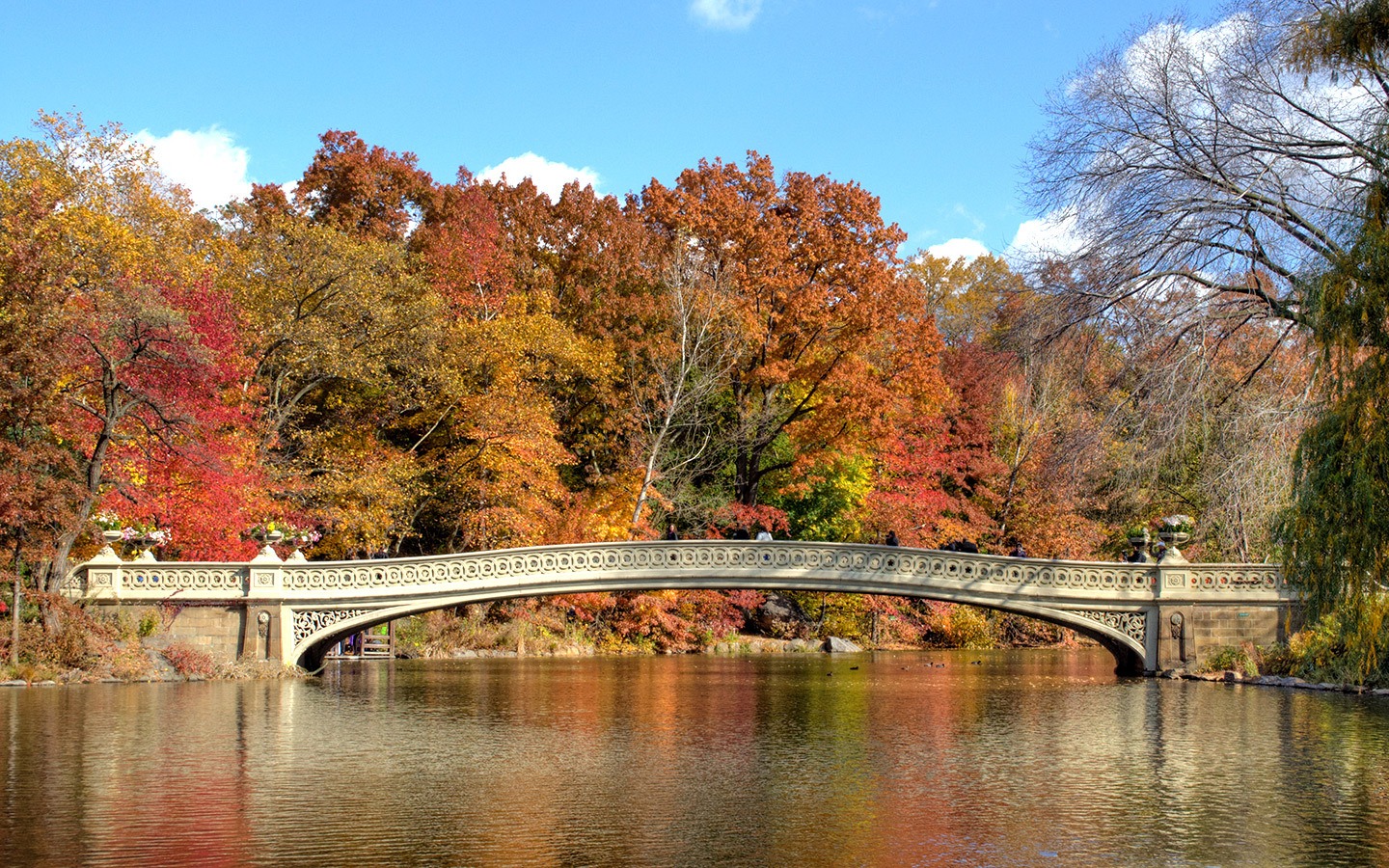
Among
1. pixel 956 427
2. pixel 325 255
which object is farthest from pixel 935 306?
pixel 325 255

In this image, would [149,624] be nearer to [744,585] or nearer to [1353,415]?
[744,585]

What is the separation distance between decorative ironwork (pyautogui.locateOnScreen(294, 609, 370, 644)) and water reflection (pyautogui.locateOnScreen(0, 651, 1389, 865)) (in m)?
3.15

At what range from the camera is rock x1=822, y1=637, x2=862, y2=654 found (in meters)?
37.2

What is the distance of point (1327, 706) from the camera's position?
1942 cm

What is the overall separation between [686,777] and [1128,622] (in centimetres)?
1630

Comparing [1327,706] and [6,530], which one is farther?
[6,530]

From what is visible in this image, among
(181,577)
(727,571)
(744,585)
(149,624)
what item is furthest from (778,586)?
(149,624)

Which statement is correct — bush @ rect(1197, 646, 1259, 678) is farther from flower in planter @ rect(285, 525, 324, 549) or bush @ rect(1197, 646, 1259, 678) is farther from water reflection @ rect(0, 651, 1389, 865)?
flower in planter @ rect(285, 525, 324, 549)

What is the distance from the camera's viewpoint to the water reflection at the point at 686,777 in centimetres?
914

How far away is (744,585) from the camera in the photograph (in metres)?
26.8

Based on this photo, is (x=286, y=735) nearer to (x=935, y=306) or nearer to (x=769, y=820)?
(x=769, y=820)

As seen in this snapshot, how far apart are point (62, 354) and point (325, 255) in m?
11.0

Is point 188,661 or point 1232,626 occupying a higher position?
point 1232,626

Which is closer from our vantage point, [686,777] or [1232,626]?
[686,777]
